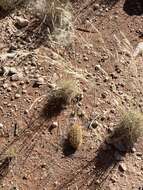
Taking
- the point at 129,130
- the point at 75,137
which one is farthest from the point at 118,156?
the point at 75,137

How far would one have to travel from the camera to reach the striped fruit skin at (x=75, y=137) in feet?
14.4

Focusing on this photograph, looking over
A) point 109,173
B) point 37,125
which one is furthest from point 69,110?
point 109,173

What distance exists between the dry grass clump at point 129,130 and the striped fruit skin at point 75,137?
0.93 feet

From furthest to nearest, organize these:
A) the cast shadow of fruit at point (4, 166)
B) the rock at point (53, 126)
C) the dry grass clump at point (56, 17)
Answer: the dry grass clump at point (56, 17)
the rock at point (53, 126)
the cast shadow of fruit at point (4, 166)

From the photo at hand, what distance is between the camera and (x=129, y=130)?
4.39 m

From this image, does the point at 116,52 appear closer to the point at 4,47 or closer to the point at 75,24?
the point at 75,24

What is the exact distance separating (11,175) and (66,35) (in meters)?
1.52

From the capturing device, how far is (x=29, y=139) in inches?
177

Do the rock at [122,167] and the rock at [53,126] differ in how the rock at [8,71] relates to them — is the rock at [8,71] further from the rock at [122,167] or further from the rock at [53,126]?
the rock at [122,167]

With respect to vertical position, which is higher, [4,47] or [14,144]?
[4,47]

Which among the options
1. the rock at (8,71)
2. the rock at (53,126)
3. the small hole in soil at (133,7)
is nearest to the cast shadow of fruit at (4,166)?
the rock at (53,126)

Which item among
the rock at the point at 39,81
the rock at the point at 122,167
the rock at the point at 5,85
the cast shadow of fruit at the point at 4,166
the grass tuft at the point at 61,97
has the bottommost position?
the rock at the point at 122,167

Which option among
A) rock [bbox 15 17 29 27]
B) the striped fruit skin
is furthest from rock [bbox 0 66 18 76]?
the striped fruit skin

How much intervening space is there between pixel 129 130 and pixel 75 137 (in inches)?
17.8
